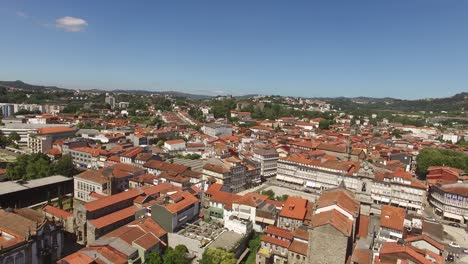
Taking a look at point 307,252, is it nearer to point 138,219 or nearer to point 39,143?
point 138,219

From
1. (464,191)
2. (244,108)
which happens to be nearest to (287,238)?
(464,191)

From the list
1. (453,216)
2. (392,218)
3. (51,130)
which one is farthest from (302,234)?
(51,130)

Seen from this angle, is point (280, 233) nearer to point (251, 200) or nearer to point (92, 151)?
point (251, 200)

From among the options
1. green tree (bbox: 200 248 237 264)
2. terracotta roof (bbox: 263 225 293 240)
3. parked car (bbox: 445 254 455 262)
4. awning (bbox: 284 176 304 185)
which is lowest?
parked car (bbox: 445 254 455 262)

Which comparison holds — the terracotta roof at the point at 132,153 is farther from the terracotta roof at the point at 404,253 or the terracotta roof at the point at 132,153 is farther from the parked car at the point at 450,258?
the parked car at the point at 450,258

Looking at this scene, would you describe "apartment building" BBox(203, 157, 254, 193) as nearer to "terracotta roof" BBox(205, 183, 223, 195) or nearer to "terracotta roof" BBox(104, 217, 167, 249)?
"terracotta roof" BBox(205, 183, 223, 195)

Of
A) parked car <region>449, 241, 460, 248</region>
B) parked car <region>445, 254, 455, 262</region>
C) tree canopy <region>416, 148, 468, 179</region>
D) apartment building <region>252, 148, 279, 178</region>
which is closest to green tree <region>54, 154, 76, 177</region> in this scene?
apartment building <region>252, 148, 279, 178</region>
